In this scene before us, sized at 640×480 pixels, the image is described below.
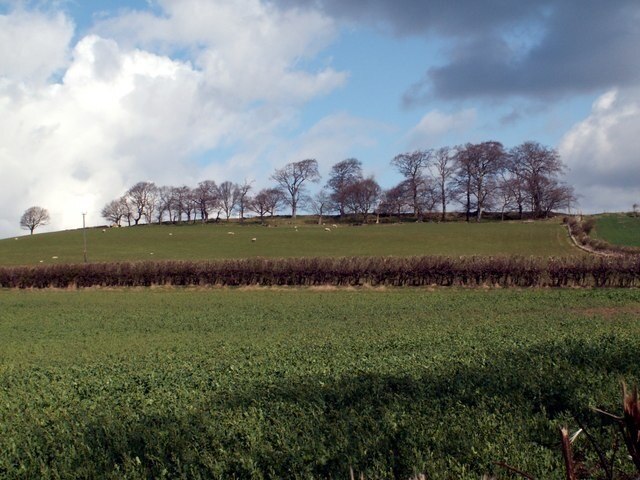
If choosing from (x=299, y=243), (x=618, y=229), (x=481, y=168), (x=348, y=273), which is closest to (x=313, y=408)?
(x=348, y=273)

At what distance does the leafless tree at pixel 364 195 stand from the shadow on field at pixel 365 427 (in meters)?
98.5

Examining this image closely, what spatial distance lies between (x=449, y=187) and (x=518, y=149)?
1290 cm

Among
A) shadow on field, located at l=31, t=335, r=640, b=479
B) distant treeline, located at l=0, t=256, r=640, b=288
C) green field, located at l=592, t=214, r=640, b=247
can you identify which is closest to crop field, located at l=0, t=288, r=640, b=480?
shadow on field, located at l=31, t=335, r=640, b=479

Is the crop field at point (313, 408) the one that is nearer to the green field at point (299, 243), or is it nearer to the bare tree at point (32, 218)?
the green field at point (299, 243)

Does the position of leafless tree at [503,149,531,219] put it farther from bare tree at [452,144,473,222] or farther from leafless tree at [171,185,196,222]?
leafless tree at [171,185,196,222]

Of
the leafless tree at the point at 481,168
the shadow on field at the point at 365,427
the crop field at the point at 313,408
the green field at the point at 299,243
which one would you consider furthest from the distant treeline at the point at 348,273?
the leafless tree at the point at 481,168

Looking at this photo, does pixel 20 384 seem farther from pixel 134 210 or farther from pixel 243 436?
pixel 134 210

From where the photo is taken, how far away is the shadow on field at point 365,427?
487 centimetres

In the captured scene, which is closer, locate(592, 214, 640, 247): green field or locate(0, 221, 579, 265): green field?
locate(592, 214, 640, 247): green field

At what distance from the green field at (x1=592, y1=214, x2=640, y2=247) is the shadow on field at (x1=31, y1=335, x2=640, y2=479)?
51.2 m

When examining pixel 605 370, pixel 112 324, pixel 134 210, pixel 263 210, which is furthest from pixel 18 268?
pixel 134 210

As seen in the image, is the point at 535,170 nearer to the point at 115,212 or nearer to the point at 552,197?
the point at 552,197

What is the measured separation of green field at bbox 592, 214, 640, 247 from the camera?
2199 inches

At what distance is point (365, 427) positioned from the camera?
5453 millimetres
